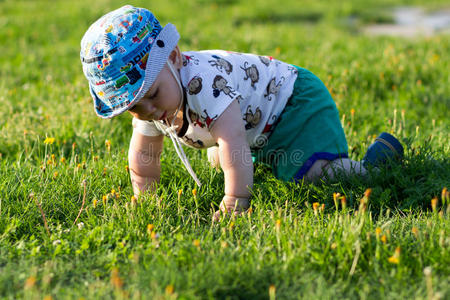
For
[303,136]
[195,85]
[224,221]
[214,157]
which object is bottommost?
[224,221]

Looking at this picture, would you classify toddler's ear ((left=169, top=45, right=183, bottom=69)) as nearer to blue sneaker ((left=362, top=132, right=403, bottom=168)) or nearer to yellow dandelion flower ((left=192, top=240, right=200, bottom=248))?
yellow dandelion flower ((left=192, top=240, right=200, bottom=248))

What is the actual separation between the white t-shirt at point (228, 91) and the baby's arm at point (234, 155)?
0.06m

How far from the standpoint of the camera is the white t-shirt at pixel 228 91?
2826mm

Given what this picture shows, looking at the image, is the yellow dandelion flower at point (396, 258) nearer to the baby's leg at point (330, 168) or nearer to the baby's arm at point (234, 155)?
the baby's arm at point (234, 155)

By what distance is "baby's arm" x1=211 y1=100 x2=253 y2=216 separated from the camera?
9.27 feet

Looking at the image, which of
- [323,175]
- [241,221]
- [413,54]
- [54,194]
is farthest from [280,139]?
[413,54]

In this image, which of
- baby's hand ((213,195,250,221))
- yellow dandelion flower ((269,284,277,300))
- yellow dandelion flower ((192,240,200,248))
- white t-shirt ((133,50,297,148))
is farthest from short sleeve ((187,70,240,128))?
yellow dandelion flower ((269,284,277,300))

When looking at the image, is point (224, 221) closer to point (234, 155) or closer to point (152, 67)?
point (234, 155)

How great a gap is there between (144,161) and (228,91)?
79cm

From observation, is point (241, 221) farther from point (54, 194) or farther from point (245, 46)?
point (245, 46)

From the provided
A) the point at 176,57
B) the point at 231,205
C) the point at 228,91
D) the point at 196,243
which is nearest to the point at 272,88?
the point at 228,91

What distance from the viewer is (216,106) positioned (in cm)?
281

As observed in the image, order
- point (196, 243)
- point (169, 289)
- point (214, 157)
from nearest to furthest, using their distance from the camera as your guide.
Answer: point (169, 289) → point (196, 243) → point (214, 157)

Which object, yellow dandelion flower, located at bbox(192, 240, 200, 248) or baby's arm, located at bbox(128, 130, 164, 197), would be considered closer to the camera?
yellow dandelion flower, located at bbox(192, 240, 200, 248)
